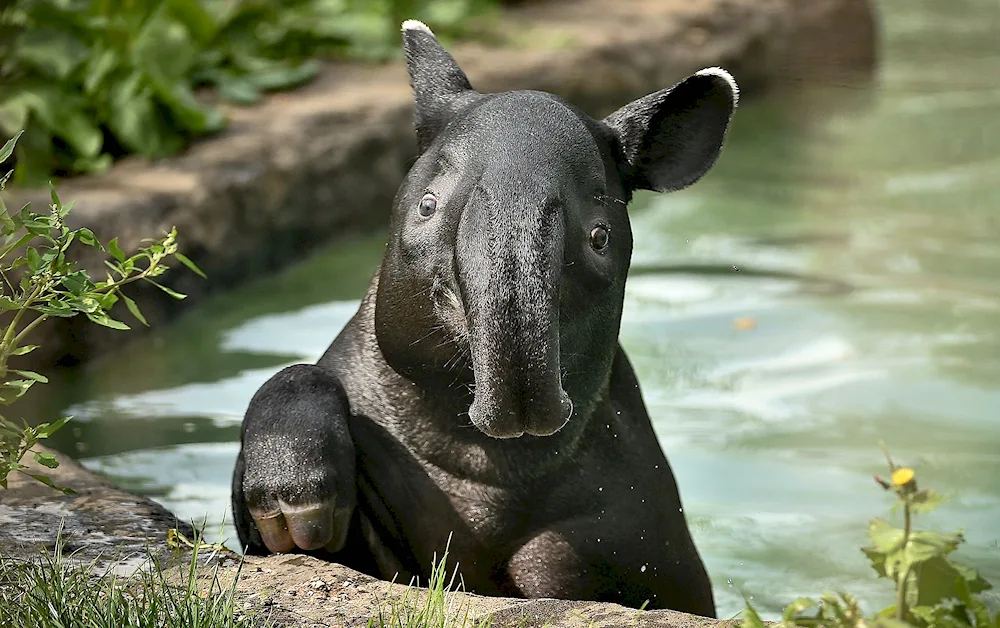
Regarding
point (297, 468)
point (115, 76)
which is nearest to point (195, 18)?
point (115, 76)

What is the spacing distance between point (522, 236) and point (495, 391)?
352 millimetres

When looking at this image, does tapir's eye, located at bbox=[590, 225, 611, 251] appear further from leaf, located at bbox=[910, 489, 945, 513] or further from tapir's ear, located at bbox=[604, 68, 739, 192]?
leaf, located at bbox=[910, 489, 945, 513]

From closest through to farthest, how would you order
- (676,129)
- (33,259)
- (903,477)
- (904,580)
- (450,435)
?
(903,477), (904,580), (33,259), (450,435), (676,129)

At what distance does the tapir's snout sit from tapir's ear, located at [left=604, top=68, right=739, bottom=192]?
76cm

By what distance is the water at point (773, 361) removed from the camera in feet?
19.0

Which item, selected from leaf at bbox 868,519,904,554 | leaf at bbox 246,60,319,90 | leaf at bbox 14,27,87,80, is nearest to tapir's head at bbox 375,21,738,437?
leaf at bbox 868,519,904,554

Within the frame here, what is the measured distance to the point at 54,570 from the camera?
346cm

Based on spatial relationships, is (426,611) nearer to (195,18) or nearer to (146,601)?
(146,601)

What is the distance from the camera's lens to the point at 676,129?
4.19 metres

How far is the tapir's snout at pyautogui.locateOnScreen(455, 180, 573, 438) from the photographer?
3311 mm

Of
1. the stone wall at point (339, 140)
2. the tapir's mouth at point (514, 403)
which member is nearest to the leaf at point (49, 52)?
the stone wall at point (339, 140)

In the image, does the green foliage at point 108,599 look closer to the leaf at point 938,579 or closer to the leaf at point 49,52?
the leaf at point 938,579

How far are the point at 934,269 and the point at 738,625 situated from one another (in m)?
5.70

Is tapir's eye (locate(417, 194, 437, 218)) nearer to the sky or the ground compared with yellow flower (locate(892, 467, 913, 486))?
nearer to the sky
